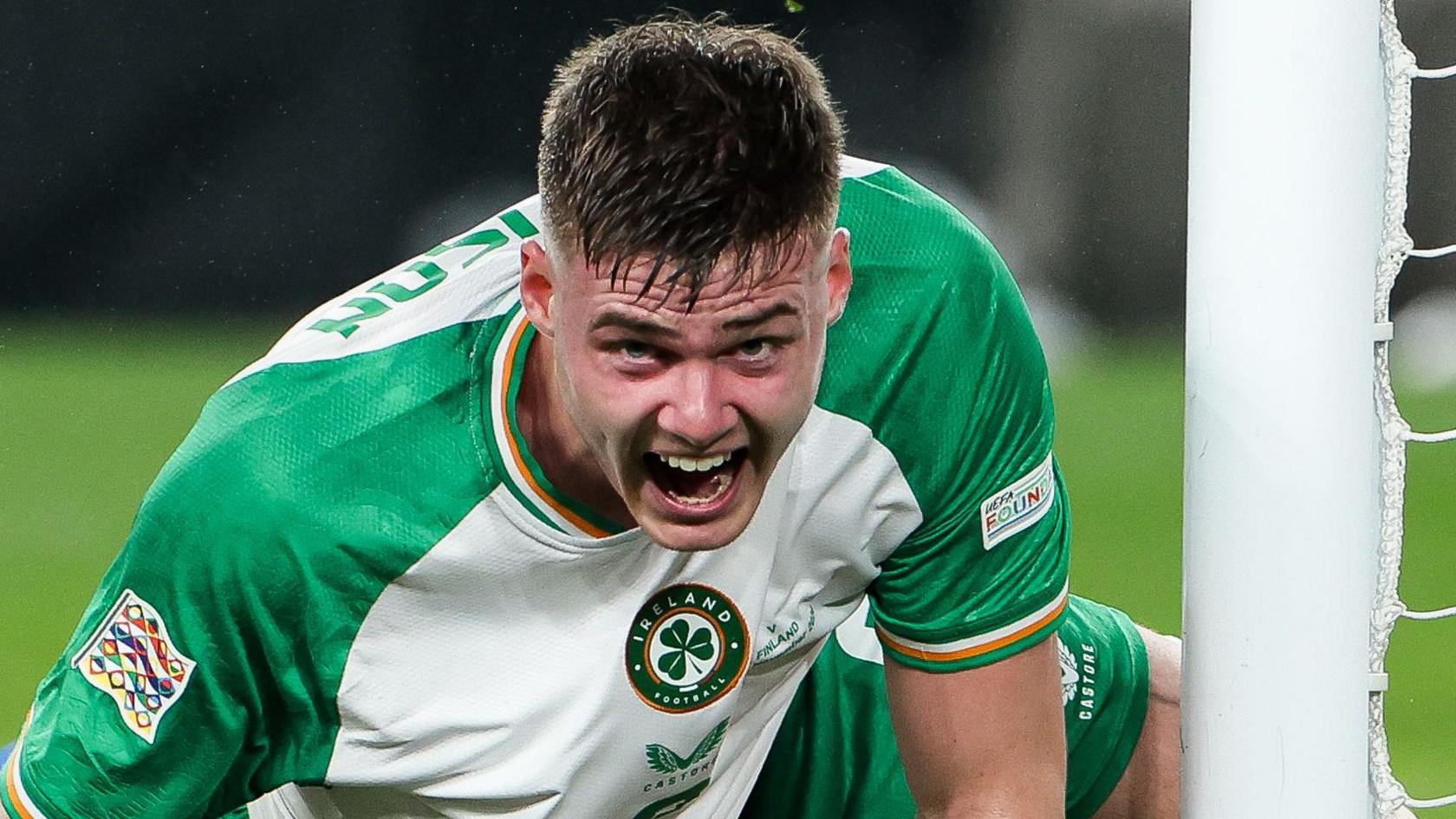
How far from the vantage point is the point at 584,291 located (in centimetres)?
128

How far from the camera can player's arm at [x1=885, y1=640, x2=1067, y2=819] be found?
162 centimetres

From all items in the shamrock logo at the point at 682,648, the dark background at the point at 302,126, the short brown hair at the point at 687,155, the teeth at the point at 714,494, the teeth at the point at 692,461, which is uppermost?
the short brown hair at the point at 687,155

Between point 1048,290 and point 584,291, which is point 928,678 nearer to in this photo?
point 584,291

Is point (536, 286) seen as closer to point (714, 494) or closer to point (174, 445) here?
point (714, 494)

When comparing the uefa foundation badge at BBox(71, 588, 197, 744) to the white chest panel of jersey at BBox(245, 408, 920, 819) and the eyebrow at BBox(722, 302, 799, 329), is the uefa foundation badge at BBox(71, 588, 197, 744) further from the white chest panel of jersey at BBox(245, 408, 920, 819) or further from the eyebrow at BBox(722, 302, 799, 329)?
the eyebrow at BBox(722, 302, 799, 329)

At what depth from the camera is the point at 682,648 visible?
155 cm

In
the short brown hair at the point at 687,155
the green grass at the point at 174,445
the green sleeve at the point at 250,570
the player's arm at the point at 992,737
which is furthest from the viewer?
the green grass at the point at 174,445

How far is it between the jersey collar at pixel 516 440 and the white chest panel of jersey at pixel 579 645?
1 centimetres

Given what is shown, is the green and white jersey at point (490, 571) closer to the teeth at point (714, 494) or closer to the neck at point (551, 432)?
the neck at point (551, 432)

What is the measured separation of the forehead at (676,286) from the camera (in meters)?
1.25

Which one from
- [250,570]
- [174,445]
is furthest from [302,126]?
[250,570]

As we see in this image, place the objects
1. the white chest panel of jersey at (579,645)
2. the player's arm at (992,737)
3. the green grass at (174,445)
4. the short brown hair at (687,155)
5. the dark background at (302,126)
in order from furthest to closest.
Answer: the dark background at (302,126)
the green grass at (174,445)
the player's arm at (992,737)
the white chest panel of jersey at (579,645)
the short brown hair at (687,155)

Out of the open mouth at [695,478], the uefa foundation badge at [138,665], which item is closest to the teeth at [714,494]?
the open mouth at [695,478]

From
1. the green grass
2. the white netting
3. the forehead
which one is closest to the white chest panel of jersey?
the forehead
